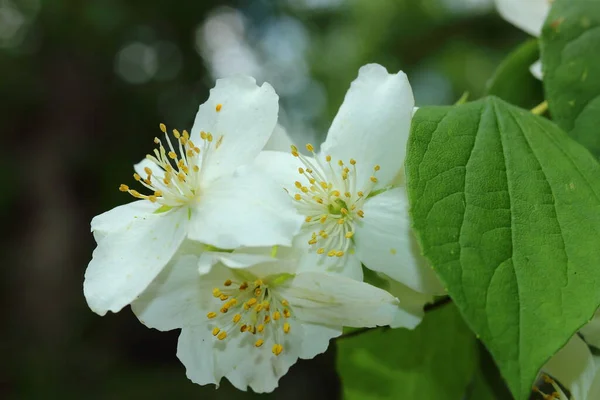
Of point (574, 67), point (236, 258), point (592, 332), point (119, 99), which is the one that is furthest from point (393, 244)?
point (119, 99)

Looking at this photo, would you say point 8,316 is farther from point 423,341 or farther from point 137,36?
point 423,341

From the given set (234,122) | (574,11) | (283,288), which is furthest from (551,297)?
(574,11)

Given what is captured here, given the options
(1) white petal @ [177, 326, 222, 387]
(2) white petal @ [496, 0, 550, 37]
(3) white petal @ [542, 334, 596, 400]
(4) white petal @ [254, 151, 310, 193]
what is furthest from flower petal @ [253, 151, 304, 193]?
(2) white petal @ [496, 0, 550, 37]

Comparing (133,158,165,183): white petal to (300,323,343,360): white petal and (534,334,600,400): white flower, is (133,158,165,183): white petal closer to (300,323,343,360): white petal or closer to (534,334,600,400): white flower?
(300,323,343,360): white petal

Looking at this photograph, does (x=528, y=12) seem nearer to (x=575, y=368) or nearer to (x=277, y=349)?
(x=575, y=368)

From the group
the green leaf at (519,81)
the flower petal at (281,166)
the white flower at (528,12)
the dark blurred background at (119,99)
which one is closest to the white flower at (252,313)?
the flower petal at (281,166)
